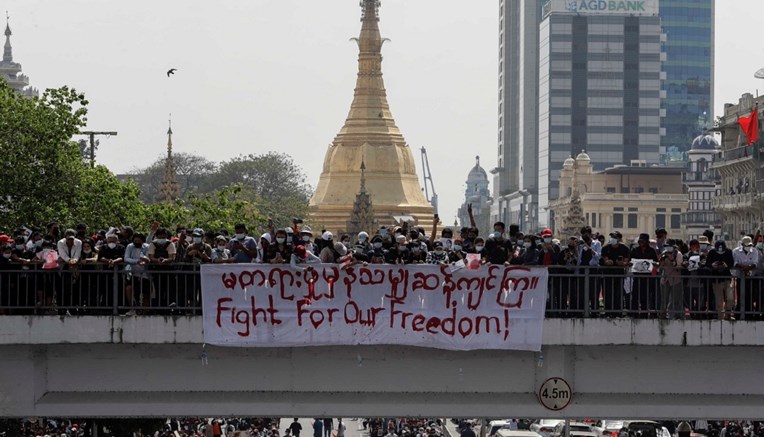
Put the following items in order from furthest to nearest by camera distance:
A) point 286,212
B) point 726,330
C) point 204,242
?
point 286,212 < point 204,242 < point 726,330

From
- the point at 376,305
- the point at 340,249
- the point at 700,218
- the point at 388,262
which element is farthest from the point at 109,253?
the point at 700,218

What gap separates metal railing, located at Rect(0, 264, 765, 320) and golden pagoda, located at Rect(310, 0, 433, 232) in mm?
132292

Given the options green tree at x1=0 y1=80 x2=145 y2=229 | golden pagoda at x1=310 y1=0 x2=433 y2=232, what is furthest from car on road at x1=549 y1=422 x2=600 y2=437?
golden pagoda at x1=310 y1=0 x2=433 y2=232

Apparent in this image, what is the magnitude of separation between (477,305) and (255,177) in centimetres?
A: 14099

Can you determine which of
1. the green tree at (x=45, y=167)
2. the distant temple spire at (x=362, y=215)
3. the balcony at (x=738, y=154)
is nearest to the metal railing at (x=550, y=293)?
the green tree at (x=45, y=167)

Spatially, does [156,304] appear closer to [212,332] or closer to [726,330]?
[212,332]

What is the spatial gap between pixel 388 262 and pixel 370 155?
13433 cm

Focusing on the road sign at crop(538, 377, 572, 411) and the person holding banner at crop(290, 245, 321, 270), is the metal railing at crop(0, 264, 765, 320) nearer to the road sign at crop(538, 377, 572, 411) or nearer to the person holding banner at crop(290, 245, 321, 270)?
the road sign at crop(538, 377, 572, 411)

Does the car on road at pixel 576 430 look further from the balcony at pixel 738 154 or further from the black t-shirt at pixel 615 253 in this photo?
the balcony at pixel 738 154

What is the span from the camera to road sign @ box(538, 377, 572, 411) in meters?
26.7

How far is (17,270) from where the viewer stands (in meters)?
26.5

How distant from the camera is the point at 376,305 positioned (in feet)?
88.1

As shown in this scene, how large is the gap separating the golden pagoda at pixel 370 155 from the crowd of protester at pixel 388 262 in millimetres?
131973

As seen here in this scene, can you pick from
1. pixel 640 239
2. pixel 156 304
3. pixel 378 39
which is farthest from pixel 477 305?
pixel 378 39
